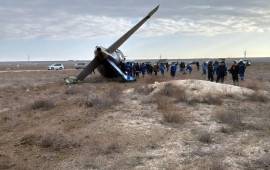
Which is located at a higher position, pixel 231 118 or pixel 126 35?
pixel 126 35

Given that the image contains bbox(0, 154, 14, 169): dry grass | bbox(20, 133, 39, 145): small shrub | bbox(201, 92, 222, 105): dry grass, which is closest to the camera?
bbox(0, 154, 14, 169): dry grass

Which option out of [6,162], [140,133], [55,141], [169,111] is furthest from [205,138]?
[6,162]

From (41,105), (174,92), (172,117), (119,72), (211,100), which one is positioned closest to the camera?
(172,117)

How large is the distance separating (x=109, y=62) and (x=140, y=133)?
16669mm

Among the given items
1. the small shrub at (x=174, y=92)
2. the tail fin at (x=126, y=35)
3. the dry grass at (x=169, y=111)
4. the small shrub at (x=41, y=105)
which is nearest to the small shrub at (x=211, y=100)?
the small shrub at (x=174, y=92)

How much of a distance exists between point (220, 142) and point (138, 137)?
2449 mm

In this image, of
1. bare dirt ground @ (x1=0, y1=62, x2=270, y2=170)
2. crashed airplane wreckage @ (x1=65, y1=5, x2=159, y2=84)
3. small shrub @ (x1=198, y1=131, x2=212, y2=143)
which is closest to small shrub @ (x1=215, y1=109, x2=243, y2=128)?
bare dirt ground @ (x1=0, y1=62, x2=270, y2=170)

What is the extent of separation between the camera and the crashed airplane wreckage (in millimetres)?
26453

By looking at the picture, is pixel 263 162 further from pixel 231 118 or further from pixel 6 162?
pixel 6 162

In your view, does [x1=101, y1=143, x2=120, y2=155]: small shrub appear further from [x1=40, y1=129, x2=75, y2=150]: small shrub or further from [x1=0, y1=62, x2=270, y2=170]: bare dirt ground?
[x1=40, y1=129, x2=75, y2=150]: small shrub

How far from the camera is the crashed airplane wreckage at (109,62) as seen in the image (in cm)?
2645

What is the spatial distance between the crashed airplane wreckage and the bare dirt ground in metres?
9.29

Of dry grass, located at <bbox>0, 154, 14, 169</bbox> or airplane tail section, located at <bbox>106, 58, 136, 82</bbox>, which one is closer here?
dry grass, located at <bbox>0, 154, 14, 169</bbox>

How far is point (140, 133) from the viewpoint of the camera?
10.7m
